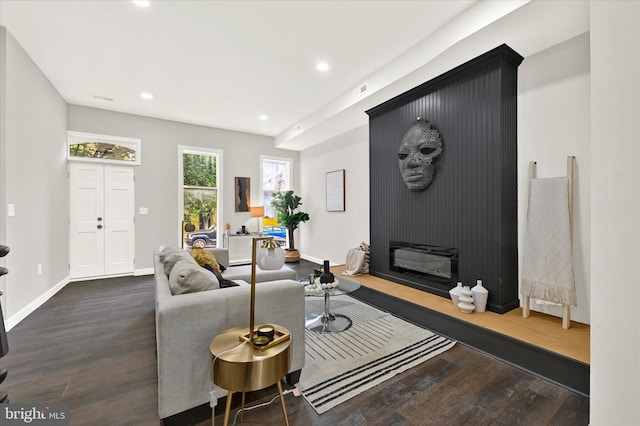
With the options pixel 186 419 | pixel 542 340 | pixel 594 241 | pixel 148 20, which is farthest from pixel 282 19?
pixel 542 340

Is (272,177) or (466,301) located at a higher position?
(272,177)

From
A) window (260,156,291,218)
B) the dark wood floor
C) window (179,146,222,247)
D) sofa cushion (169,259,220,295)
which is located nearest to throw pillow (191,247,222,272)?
the dark wood floor

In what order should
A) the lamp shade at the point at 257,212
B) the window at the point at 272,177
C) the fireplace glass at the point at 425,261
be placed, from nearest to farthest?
1. the fireplace glass at the point at 425,261
2. the lamp shade at the point at 257,212
3. the window at the point at 272,177

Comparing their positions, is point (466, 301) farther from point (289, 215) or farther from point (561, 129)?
point (289, 215)

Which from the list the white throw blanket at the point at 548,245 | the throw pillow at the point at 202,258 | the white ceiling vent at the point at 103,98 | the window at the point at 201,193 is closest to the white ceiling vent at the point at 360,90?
the white throw blanket at the point at 548,245

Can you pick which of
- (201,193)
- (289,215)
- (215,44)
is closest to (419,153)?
(215,44)

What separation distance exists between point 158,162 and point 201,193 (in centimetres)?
97

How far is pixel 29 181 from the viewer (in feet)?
10.2

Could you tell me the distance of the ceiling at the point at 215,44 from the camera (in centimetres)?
239

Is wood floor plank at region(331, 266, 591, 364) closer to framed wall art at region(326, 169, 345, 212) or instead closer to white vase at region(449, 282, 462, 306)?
white vase at region(449, 282, 462, 306)

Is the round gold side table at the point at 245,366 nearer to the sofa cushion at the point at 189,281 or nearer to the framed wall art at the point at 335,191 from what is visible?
the sofa cushion at the point at 189,281

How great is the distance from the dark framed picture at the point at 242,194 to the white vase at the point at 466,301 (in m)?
4.68

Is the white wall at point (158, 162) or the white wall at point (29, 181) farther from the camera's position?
the white wall at point (158, 162)

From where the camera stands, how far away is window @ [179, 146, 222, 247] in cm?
545
